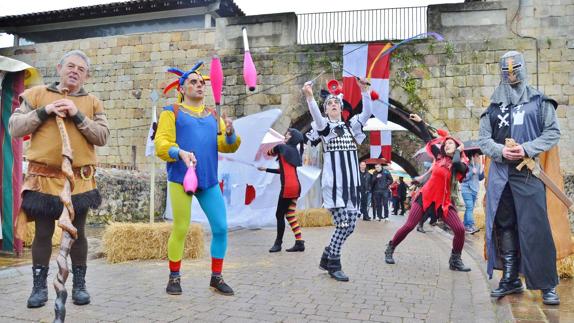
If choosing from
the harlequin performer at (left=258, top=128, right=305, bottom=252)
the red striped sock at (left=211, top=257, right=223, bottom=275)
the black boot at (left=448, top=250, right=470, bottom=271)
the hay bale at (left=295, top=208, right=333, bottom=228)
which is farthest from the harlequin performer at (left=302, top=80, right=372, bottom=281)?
the hay bale at (left=295, top=208, right=333, bottom=228)

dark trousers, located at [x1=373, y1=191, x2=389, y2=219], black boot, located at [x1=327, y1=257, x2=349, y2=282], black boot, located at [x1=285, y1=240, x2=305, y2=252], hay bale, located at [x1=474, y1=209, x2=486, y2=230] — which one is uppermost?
black boot, located at [x1=327, y1=257, x2=349, y2=282]

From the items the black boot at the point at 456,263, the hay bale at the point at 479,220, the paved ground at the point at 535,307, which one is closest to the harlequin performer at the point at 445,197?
the black boot at the point at 456,263

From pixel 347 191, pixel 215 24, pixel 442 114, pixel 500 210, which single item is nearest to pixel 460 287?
pixel 500 210

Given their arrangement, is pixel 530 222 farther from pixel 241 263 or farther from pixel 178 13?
pixel 178 13

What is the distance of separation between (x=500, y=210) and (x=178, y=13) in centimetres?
1348

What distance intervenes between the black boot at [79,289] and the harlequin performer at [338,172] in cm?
230

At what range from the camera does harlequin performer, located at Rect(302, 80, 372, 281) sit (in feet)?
16.1

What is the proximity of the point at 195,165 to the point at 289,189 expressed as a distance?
3.32 metres

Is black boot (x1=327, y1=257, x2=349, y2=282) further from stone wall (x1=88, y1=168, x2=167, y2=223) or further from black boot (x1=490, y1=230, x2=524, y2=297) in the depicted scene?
stone wall (x1=88, y1=168, x2=167, y2=223)

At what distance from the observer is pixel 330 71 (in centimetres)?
1345

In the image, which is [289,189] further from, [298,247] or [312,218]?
[312,218]

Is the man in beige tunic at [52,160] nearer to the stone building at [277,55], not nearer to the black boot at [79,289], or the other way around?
the black boot at [79,289]

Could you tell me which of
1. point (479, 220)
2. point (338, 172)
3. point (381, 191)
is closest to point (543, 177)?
point (338, 172)

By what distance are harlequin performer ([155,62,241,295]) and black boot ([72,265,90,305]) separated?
Answer: 65 cm
